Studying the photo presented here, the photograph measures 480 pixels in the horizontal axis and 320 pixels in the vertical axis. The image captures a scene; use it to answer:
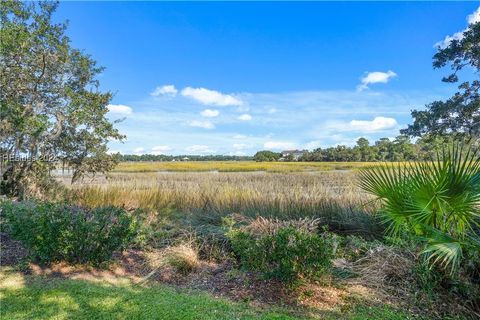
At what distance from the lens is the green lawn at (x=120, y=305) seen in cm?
299

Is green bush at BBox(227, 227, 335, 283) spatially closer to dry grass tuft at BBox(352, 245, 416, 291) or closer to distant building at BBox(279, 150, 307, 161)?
dry grass tuft at BBox(352, 245, 416, 291)

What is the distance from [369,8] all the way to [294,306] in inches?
311

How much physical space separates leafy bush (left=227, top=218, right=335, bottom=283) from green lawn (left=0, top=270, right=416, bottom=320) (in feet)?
1.51

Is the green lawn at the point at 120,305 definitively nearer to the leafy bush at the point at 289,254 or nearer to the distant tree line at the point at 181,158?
the leafy bush at the point at 289,254

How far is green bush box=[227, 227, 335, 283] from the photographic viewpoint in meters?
3.38

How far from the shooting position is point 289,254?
3404 mm

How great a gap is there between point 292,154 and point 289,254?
38.1m

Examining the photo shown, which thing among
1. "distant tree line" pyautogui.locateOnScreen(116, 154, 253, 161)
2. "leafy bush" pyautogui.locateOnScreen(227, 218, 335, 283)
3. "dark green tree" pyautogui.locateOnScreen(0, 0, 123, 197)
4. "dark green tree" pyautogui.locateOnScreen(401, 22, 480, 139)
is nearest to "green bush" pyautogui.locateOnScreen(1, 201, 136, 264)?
"leafy bush" pyautogui.locateOnScreen(227, 218, 335, 283)

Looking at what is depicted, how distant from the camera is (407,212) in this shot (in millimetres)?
3361

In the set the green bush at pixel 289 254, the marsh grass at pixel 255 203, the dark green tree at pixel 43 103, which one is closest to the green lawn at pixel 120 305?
the green bush at pixel 289 254

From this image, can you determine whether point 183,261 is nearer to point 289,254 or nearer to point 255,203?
point 289,254

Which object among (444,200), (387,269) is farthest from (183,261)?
(444,200)

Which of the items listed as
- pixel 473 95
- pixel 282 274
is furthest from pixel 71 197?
pixel 473 95

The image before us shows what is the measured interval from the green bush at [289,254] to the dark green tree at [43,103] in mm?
7445
